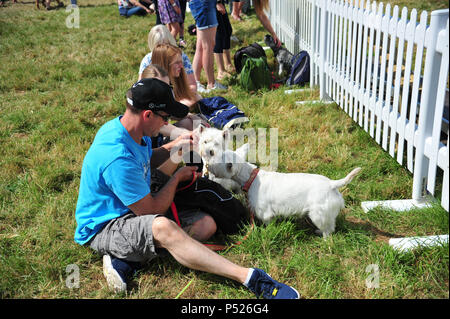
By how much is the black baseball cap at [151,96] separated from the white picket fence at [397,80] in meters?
2.01

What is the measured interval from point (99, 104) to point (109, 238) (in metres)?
4.03

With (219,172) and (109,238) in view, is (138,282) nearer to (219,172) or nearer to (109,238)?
(109,238)

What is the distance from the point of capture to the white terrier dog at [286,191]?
119 inches

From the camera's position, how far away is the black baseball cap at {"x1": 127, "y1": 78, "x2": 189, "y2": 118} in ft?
8.80

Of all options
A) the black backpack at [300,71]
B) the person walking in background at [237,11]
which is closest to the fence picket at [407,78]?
the black backpack at [300,71]

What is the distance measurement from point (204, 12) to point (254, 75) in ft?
4.24

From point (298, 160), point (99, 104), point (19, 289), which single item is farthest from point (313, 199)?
point (99, 104)

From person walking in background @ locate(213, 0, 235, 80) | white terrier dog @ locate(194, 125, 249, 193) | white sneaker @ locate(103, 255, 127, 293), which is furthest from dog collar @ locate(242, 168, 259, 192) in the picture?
person walking in background @ locate(213, 0, 235, 80)

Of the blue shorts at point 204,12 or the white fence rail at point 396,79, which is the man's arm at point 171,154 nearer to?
A: the white fence rail at point 396,79

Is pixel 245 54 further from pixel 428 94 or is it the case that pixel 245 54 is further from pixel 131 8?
pixel 131 8

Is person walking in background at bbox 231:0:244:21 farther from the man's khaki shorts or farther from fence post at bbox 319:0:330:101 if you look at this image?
the man's khaki shorts

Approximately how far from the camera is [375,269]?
108 inches

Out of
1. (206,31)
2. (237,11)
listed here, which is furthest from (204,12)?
(237,11)

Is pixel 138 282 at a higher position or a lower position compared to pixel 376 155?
lower
